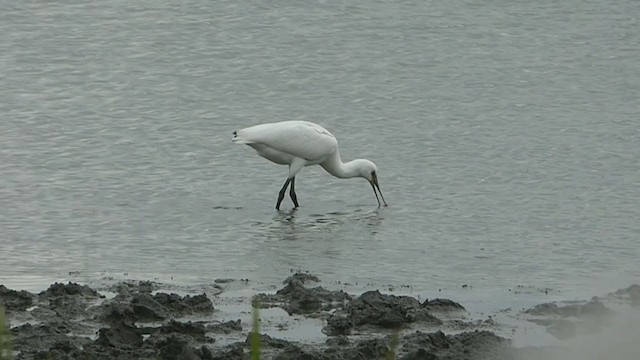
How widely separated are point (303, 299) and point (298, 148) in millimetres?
5039

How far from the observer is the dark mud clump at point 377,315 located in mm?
7012

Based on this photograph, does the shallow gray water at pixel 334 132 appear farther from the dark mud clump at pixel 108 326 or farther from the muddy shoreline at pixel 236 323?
the dark mud clump at pixel 108 326

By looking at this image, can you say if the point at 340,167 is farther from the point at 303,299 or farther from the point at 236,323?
the point at 236,323

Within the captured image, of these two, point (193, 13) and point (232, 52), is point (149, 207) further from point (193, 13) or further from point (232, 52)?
point (193, 13)

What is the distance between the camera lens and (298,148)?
12.5 meters

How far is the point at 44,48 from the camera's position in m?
18.9

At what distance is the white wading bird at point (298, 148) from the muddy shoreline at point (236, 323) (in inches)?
160

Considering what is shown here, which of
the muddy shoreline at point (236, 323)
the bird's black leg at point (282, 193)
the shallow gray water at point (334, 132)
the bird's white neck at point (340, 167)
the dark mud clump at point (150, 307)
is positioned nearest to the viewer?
the muddy shoreline at point (236, 323)

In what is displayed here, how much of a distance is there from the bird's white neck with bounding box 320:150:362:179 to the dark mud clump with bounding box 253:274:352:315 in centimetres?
453

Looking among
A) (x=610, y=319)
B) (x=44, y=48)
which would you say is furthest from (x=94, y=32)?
(x=610, y=319)

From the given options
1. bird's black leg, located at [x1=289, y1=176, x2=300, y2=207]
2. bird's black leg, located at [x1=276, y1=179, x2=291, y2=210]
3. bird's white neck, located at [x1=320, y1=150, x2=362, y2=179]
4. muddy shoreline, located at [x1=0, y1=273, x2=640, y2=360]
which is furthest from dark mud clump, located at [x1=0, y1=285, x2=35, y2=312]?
bird's white neck, located at [x1=320, y1=150, x2=362, y2=179]

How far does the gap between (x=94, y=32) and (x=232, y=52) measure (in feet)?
8.09

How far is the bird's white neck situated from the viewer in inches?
495

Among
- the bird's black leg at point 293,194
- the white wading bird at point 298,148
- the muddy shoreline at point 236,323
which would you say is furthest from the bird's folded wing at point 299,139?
the muddy shoreline at point 236,323
